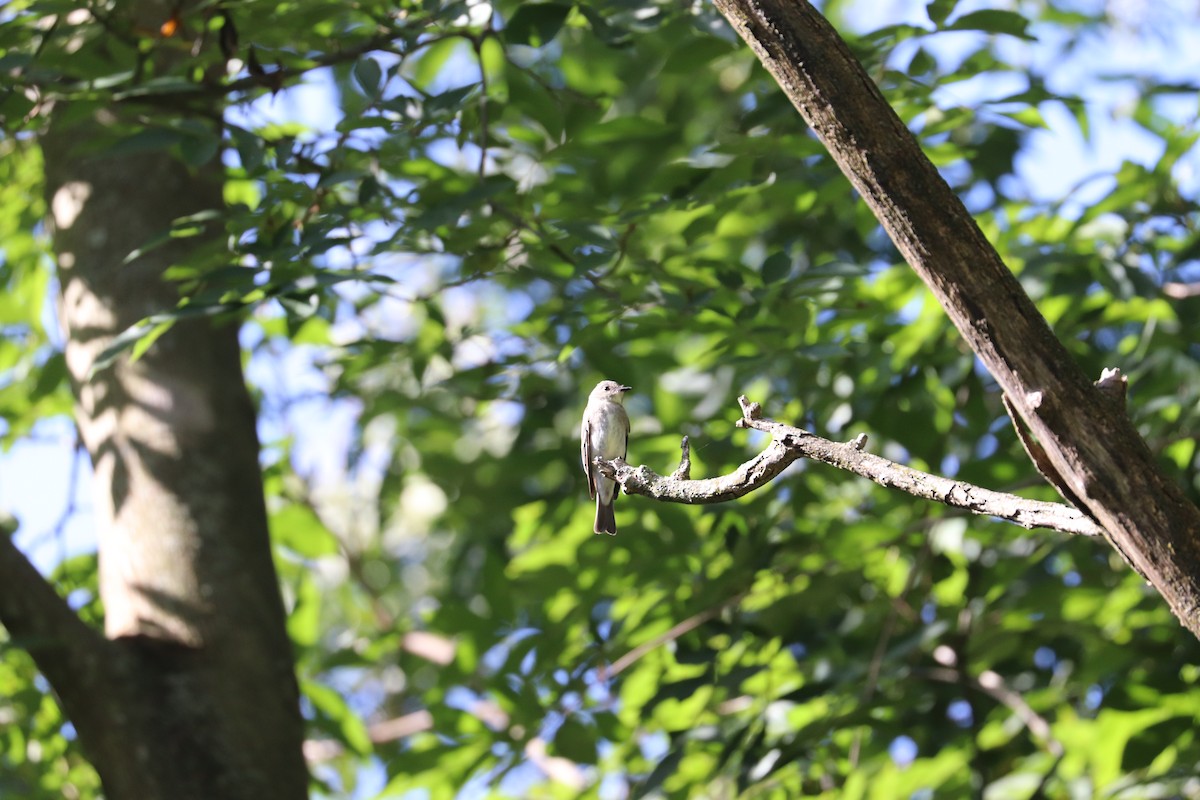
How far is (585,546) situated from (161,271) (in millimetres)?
1669

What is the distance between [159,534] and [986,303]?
276 centimetres

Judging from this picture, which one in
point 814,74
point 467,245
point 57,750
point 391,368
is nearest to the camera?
point 814,74

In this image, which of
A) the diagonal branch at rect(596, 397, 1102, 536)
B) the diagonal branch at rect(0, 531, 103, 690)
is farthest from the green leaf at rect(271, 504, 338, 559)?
the diagonal branch at rect(596, 397, 1102, 536)

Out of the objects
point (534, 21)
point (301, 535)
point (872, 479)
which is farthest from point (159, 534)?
point (872, 479)

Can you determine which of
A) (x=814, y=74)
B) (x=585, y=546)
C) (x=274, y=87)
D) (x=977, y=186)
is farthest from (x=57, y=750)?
(x=977, y=186)

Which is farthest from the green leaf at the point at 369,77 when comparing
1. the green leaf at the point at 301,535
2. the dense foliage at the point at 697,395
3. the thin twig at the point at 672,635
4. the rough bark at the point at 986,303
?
the green leaf at the point at 301,535

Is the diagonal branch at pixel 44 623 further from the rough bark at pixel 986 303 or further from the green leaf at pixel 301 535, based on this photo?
the rough bark at pixel 986 303

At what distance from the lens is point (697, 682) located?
361cm

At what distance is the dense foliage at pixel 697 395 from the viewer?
318 cm

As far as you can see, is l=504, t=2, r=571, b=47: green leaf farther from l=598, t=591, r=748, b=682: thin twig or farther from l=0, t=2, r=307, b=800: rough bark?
l=598, t=591, r=748, b=682: thin twig

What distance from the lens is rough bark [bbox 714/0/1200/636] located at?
162cm

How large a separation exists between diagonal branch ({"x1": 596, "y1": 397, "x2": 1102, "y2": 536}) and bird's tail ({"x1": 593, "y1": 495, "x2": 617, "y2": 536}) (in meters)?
1.22

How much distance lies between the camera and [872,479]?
171 centimetres

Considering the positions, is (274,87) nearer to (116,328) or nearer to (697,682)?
(116,328)
